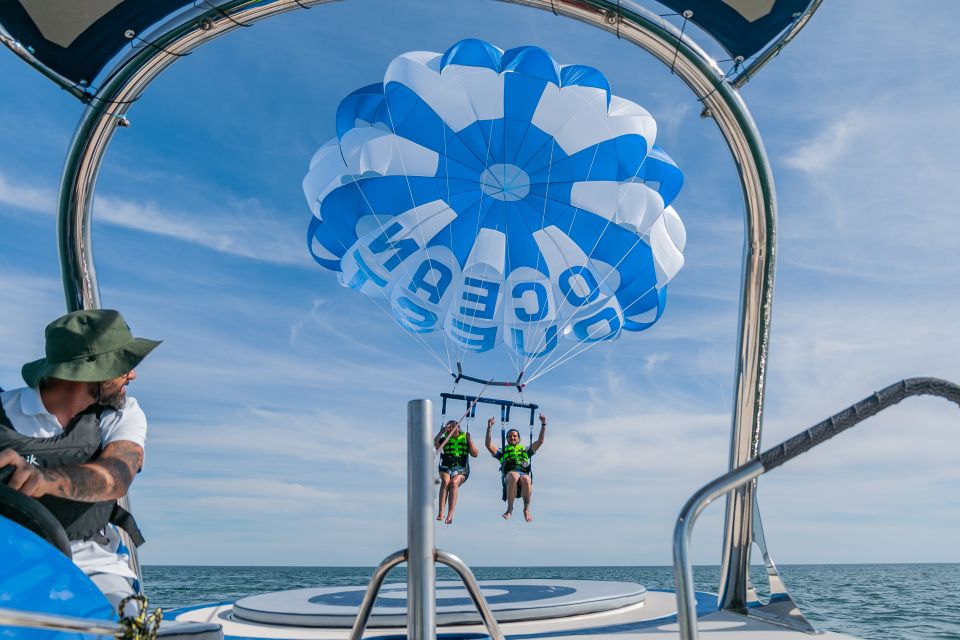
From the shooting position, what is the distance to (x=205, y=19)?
395cm

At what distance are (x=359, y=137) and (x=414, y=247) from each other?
1587mm

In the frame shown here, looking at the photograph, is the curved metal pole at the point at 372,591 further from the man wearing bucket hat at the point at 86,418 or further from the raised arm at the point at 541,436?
the raised arm at the point at 541,436

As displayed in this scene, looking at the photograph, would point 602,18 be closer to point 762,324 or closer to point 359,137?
point 762,324

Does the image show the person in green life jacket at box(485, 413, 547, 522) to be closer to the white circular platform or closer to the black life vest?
the white circular platform

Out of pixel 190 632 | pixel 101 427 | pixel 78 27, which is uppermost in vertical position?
pixel 78 27

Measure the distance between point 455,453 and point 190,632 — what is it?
8042 mm

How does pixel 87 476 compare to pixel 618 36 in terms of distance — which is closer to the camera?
pixel 87 476

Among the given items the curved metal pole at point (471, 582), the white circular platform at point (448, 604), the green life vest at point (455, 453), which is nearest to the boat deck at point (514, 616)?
the white circular platform at point (448, 604)

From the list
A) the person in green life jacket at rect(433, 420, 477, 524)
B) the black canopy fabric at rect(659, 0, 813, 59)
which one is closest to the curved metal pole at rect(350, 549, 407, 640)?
the black canopy fabric at rect(659, 0, 813, 59)

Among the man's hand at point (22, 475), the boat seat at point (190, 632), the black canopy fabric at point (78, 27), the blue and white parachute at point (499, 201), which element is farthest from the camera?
the blue and white parachute at point (499, 201)

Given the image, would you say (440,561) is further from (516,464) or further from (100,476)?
(516,464)

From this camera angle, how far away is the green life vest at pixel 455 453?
9.61 m

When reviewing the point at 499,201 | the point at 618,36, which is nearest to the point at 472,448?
the point at 499,201

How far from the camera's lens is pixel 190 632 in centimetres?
167
